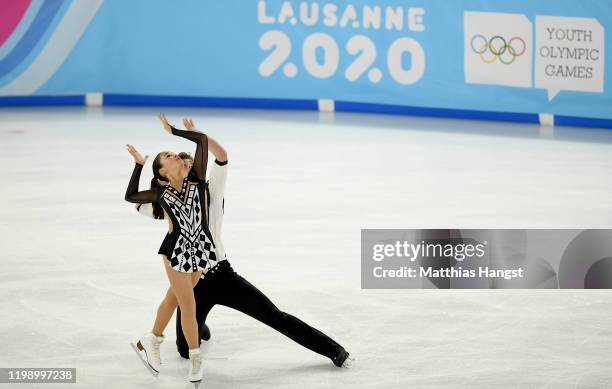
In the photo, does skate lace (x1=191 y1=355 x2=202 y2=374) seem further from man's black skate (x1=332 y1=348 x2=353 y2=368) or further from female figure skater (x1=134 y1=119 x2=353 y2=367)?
man's black skate (x1=332 y1=348 x2=353 y2=368)

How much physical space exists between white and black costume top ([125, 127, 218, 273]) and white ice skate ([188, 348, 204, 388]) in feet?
1.39

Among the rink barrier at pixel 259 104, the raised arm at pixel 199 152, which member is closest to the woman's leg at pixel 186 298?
the raised arm at pixel 199 152

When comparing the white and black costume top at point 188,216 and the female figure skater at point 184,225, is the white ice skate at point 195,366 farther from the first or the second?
the white and black costume top at point 188,216

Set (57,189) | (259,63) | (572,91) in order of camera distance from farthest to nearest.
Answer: (259,63) → (572,91) → (57,189)

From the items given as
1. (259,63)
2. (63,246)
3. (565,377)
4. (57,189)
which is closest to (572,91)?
(259,63)

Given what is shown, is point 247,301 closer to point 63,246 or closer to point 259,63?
point 63,246

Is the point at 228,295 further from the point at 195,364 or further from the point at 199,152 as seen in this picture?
the point at 199,152

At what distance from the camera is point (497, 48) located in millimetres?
14172

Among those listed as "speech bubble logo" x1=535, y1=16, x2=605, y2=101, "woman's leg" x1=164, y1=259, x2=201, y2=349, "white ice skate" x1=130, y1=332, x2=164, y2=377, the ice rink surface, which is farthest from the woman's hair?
"speech bubble logo" x1=535, y1=16, x2=605, y2=101

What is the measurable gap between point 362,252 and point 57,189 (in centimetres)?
342

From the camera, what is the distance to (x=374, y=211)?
31.5 ft

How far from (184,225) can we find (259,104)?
10.4 metres

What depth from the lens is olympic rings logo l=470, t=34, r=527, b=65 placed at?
14023 mm

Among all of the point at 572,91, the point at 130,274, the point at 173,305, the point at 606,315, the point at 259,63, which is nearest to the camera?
the point at 173,305
